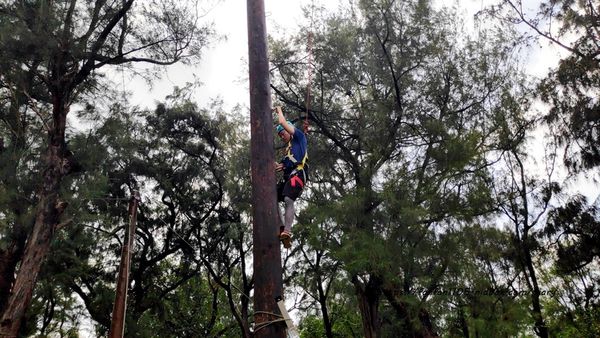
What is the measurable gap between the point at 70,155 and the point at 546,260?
13581mm

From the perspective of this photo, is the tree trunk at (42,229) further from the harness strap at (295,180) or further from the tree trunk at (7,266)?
the harness strap at (295,180)

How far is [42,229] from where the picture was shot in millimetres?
8266

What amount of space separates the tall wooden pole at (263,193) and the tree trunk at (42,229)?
676 cm

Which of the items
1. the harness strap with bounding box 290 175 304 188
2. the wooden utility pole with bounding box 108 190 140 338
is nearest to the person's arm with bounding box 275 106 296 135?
the harness strap with bounding box 290 175 304 188

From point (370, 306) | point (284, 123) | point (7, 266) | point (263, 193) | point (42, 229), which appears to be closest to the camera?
point (263, 193)

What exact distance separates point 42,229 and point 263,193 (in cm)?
709

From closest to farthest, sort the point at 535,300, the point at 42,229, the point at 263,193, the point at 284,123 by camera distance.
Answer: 1. the point at 263,193
2. the point at 284,123
3. the point at 42,229
4. the point at 535,300

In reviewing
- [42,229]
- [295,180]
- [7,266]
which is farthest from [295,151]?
[7,266]

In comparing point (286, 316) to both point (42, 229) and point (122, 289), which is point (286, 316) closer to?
point (122, 289)

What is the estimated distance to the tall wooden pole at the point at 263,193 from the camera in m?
2.68

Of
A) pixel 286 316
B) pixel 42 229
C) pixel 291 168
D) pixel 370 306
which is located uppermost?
pixel 42 229

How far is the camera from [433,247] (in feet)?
29.8

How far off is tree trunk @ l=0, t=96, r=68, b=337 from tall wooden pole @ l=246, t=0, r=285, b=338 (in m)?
6.76

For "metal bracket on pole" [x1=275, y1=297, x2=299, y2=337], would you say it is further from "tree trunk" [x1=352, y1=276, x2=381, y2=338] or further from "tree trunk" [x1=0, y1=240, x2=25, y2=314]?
"tree trunk" [x1=0, y1=240, x2=25, y2=314]
